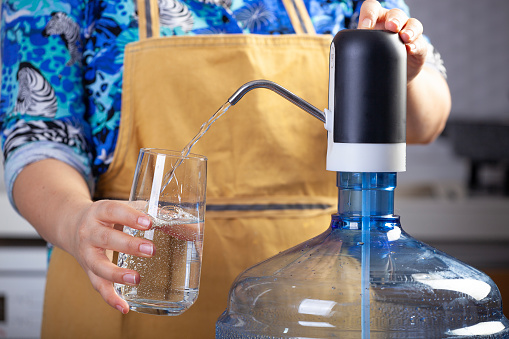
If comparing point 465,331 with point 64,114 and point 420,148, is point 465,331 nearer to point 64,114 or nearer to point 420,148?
point 64,114

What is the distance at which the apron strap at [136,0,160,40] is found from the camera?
0.97 metres

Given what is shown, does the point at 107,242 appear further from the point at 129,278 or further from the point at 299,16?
the point at 299,16

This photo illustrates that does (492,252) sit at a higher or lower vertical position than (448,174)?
lower

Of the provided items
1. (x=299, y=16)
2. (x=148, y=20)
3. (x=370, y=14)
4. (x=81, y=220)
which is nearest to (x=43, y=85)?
(x=148, y=20)

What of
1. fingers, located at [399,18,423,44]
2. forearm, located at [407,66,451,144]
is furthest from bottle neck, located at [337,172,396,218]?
forearm, located at [407,66,451,144]

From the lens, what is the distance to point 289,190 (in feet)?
3.29

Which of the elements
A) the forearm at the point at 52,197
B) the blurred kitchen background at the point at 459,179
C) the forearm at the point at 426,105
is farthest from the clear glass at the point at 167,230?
the blurred kitchen background at the point at 459,179

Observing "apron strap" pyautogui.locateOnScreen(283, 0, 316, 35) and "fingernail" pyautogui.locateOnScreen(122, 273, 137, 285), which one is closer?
"fingernail" pyautogui.locateOnScreen(122, 273, 137, 285)

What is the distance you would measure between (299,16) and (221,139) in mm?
238

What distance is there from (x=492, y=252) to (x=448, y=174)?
0.54 metres

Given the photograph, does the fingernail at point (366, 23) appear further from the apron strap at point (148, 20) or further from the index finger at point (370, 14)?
the apron strap at point (148, 20)

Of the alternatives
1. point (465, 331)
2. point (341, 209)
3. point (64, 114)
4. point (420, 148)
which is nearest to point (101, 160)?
point (64, 114)

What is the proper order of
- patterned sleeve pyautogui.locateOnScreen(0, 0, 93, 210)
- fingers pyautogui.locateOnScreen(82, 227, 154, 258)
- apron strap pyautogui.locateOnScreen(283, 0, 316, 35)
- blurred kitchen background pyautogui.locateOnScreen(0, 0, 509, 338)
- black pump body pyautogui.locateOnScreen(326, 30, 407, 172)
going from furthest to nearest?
blurred kitchen background pyautogui.locateOnScreen(0, 0, 509, 338), apron strap pyautogui.locateOnScreen(283, 0, 316, 35), patterned sleeve pyautogui.locateOnScreen(0, 0, 93, 210), fingers pyautogui.locateOnScreen(82, 227, 154, 258), black pump body pyautogui.locateOnScreen(326, 30, 407, 172)

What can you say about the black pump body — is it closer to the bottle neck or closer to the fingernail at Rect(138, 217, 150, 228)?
the bottle neck
